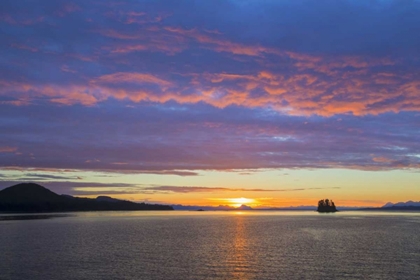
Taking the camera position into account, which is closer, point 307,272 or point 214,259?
point 307,272

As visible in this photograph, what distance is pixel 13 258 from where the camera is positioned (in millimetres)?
64812

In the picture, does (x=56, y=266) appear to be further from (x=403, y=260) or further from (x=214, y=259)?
(x=403, y=260)

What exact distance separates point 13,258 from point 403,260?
59958 mm

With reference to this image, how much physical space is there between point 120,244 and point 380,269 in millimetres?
51395

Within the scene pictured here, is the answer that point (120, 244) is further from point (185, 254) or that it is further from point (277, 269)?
point (277, 269)

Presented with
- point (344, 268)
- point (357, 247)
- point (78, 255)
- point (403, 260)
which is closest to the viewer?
point (344, 268)

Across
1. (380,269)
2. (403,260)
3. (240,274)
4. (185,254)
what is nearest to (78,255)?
(185,254)

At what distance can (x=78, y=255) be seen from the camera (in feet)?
228

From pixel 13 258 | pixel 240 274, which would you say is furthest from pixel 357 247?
pixel 13 258

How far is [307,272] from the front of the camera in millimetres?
54781

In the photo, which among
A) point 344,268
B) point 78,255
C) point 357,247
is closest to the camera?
point 344,268

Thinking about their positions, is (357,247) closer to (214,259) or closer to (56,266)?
(214,259)

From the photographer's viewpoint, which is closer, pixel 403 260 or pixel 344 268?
pixel 344 268

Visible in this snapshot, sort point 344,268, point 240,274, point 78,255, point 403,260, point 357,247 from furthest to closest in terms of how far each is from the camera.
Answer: point 357,247 < point 78,255 < point 403,260 < point 344,268 < point 240,274
